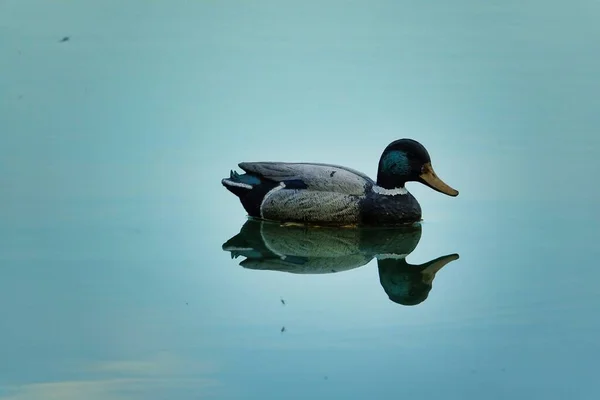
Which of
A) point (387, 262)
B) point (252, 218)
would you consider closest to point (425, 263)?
point (387, 262)

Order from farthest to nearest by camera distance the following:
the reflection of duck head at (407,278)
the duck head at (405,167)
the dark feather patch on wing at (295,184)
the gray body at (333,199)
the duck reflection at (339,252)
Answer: the duck head at (405,167) → the dark feather patch on wing at (295,184) → the gray body at (333,199) → the duck reflection at (339,252) → the reflection of duck head at (407,278)

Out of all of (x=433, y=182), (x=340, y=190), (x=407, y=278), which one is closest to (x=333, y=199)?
(x=340, y=190)

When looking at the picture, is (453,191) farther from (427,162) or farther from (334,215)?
(334,215)

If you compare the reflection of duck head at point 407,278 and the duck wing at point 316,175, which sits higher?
the duck wing at point 316,175

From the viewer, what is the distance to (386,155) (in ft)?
42.2

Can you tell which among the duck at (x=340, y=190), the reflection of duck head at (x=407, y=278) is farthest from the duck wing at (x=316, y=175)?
the reflection of duck head at (x=407, y=278)

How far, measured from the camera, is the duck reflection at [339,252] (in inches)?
421

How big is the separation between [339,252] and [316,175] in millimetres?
1289

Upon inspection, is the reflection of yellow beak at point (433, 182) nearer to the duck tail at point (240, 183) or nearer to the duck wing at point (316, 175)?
the duck wing at point (316, 175)

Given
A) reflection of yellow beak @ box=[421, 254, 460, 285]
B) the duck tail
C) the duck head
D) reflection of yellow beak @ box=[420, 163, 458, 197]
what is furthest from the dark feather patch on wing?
reflection of yellow beak @ box=[421, 254, 460, 285]

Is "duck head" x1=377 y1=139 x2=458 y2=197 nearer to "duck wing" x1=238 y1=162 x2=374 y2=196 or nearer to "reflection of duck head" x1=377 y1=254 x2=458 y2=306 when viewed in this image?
"duck wing" x1=238 y1=162 x2=374 y2=196

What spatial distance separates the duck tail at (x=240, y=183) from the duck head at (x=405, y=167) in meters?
1.21

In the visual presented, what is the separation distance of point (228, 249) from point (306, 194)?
48.5 inches

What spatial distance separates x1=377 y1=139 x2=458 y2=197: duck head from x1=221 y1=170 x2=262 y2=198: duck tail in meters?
1.21
